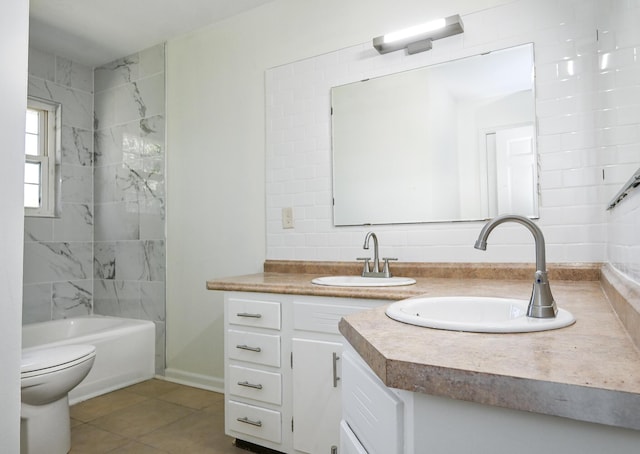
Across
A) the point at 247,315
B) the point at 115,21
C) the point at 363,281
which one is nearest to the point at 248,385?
the point at 247,315

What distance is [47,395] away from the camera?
195 cm

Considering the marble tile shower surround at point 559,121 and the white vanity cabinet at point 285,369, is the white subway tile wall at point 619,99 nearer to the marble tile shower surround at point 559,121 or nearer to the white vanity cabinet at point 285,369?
the marble tile shower surround at point 559,121

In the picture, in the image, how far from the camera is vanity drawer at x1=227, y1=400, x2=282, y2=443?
193cm

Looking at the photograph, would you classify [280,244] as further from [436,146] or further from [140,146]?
[140,146]

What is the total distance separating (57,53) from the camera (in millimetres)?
3500

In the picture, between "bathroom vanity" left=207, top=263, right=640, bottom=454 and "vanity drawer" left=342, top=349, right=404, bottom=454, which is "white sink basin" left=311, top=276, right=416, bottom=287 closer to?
"bathroom vanity" left=207, top=263, right=640, bottom=454

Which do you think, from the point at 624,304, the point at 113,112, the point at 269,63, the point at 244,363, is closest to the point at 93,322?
the point at 113,112

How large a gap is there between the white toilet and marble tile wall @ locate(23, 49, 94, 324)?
1.43 meters

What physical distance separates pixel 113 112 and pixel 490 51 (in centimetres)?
299

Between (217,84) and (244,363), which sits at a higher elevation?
(217,84)

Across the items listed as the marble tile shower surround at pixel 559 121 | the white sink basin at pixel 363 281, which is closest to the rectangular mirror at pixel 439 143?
the marble tile shower surround at pixel 559 121

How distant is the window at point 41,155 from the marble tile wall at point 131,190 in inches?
12.7

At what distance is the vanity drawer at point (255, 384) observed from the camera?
1.92m

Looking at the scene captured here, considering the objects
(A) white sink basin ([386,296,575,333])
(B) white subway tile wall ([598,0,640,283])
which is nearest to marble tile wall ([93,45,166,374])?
(A) white sink basin ([386,296,575,333])
